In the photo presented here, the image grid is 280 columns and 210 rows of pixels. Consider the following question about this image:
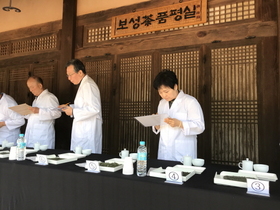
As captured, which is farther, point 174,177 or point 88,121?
point 88,121

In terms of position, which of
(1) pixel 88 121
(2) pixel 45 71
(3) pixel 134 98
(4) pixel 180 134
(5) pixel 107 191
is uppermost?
(2) pixel 45 71

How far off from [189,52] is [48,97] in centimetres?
209

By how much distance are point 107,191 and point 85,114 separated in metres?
1.56

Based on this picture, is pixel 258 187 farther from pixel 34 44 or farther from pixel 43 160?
pixel 34 44

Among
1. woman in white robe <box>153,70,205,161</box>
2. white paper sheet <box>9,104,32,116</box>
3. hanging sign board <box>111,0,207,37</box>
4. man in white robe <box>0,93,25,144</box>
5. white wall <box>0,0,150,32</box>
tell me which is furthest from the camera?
white wall <box>0,0,150,32</box>

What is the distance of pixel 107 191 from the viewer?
1.31 m

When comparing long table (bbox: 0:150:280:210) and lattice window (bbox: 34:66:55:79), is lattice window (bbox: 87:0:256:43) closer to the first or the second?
long table (bbox: 0:150:280:210)

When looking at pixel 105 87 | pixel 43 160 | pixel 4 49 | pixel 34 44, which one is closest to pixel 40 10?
pixel 34 44

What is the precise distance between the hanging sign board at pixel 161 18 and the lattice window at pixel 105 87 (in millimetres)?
530

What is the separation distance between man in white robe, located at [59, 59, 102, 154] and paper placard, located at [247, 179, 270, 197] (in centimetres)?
201

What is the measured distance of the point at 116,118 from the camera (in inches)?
146

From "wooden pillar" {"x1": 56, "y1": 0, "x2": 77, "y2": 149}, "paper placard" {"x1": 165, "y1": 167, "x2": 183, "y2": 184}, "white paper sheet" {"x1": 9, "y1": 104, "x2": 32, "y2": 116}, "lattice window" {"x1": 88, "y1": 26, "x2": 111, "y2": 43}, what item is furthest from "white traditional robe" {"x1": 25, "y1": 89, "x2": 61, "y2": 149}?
"paper placard" {"x1": 165, "y1": 167, "x2": 183, "y2": 184}

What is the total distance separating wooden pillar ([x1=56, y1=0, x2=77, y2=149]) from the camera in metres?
4.09

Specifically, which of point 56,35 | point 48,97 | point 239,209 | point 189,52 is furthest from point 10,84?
point 239,209
